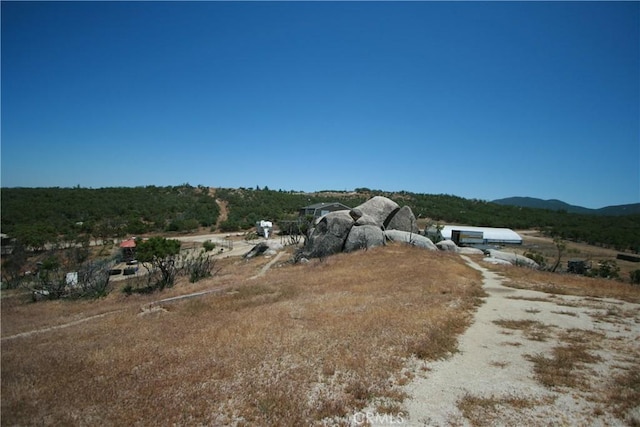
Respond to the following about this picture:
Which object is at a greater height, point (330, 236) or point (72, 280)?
point (330, 236)

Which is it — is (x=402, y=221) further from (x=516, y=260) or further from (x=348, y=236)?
(x=516, y=260)

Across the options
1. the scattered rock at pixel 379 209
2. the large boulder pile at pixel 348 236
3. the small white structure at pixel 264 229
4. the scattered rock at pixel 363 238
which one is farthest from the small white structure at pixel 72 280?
the small white structure at pixel 264 229

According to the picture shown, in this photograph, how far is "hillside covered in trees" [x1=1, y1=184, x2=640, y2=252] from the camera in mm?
66188

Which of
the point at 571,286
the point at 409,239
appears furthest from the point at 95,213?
the point at 571,286

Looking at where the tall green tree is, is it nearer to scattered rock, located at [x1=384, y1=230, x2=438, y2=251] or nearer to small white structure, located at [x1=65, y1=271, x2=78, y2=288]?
small white structure, located at [x1=65, y1=271, x2=78, y2=288]

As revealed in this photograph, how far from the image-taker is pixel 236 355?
9312 mm

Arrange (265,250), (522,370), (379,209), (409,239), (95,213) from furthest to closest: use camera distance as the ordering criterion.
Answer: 1. (95,213)
2. (265,250)
3. (379,209)
4. (409,239)
5. (522,370)

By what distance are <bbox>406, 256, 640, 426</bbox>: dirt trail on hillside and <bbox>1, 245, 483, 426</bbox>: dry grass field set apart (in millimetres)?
670

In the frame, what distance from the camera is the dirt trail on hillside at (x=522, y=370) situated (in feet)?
21.2

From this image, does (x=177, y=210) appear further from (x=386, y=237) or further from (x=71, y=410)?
(x=71, y=410)

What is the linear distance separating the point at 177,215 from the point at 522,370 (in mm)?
85738

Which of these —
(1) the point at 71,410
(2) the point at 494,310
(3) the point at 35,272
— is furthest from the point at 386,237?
(3) the point at 35,272

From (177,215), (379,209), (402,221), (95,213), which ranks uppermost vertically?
(379,209)

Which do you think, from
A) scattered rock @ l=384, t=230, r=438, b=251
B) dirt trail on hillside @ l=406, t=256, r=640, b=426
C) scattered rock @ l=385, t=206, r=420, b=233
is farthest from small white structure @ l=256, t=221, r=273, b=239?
dirt trail on hillside @ l=406, t=256, r=640, b=426
